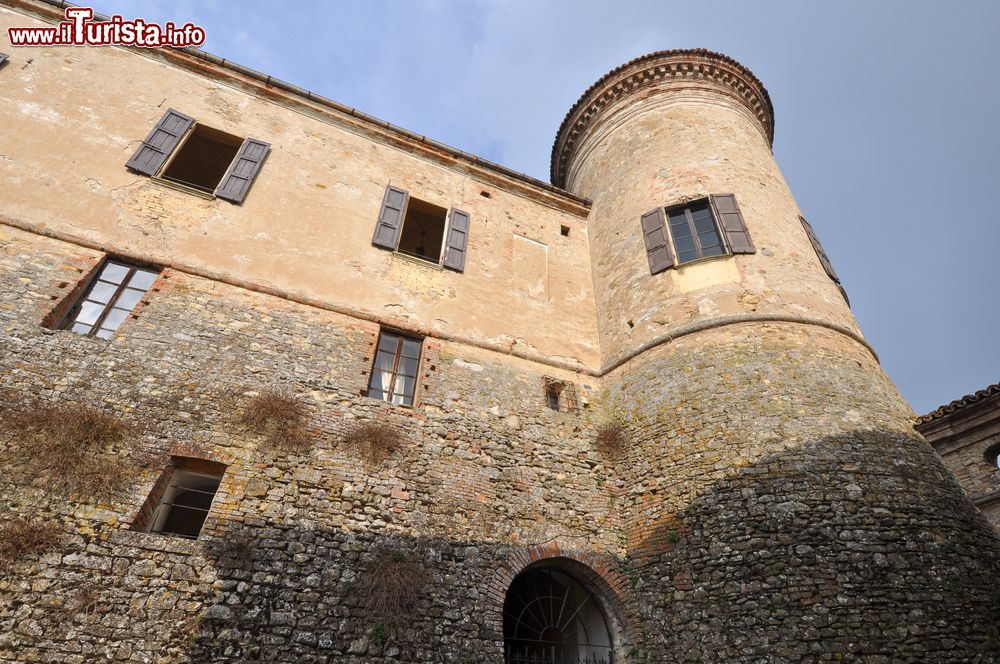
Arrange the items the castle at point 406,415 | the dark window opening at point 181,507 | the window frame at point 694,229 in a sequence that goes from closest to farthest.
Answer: the castle at point 406,415, the dark window opening at point 181,507, the window frame at point 694,229

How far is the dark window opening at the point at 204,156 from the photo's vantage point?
8703mm

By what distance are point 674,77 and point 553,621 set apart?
10.6 m

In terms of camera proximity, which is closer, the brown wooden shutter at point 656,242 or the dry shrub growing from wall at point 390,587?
the dry shrub growing from wall at point 390,587

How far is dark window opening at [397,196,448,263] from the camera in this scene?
9750 mm

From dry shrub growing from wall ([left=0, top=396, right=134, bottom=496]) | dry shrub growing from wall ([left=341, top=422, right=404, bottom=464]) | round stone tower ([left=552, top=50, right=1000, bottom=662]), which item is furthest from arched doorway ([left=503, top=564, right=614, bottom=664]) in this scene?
dry shrub growing from wall ([left=0, top=396, right=134, bottom=496])

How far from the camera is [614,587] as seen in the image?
6.20 meters

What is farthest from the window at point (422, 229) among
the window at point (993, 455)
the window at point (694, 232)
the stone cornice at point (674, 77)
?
the window at point (993, 455)

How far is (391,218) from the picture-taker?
888 cm

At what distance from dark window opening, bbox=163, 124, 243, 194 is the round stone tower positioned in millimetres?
7025

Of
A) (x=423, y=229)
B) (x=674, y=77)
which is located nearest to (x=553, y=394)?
(x=423, y=229)

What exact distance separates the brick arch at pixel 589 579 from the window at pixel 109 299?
5.42m

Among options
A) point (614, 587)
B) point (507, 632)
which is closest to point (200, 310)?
point (507, 632)

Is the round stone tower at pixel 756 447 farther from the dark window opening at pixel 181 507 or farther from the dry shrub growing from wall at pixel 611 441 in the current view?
the dark window opening at pixel 181 507

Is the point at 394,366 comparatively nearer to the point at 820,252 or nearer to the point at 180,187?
the point at 180,187
